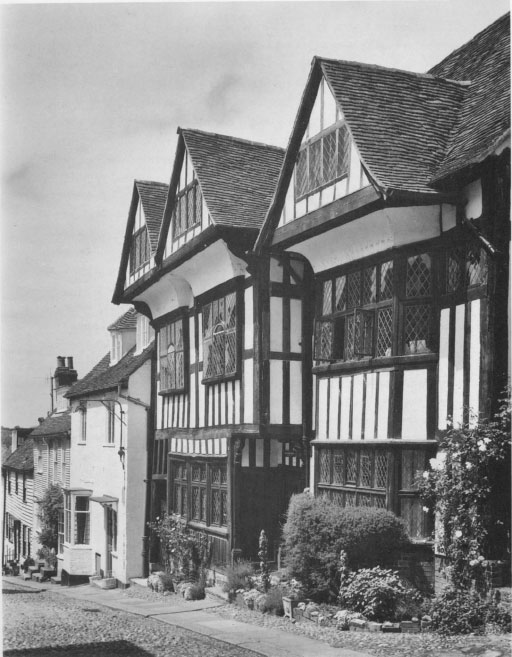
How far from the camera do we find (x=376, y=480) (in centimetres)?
1295

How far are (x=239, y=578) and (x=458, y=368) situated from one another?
6.29 metres

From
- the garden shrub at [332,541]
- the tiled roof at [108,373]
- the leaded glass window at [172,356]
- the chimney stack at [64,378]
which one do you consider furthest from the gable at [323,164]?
the chimney stack at [64,378]

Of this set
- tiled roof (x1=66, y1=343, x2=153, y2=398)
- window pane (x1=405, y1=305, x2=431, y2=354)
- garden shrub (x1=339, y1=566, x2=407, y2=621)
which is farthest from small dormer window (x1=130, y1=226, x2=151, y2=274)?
garden shrub (x1=339, y1=566, x2=407, y2=621)

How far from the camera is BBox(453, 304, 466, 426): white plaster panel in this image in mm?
11633

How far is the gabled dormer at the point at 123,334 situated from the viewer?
2784 centimetres

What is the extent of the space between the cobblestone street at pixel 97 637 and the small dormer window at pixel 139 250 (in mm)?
9462

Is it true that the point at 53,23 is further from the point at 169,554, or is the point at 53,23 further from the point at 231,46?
the point at 169,554

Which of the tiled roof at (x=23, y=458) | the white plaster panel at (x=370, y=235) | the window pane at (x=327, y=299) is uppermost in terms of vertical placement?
the white plaster panel at (x=370, y=235)

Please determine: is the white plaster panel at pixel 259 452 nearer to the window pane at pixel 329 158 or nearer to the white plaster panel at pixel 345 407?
the white plaster panel at pixel 345 407

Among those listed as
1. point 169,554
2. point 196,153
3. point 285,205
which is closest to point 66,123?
point 285,205

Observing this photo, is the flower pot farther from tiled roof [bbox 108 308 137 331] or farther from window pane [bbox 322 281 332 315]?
tiled roof [bbox 108 308 137 331]

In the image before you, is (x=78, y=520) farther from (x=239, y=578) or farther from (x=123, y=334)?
(x=239, y=578)

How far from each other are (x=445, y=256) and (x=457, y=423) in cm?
238

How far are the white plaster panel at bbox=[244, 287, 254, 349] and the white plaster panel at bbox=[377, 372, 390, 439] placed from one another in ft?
12.9
